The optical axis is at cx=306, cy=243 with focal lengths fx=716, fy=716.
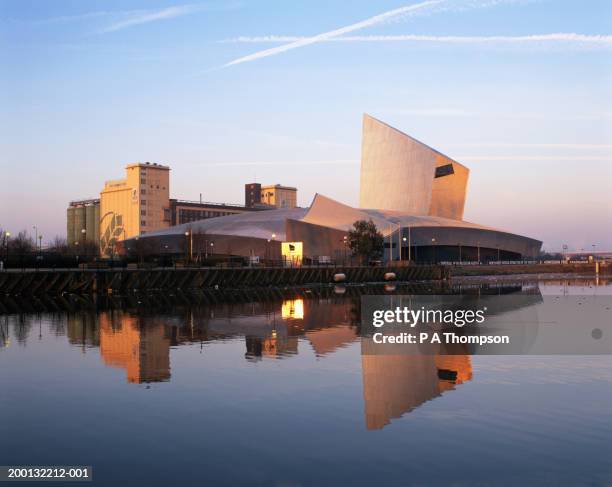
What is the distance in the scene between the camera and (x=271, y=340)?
23.0 m

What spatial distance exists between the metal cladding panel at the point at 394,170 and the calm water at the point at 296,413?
3930 inches

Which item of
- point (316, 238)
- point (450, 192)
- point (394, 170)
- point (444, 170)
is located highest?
point (394, 170)

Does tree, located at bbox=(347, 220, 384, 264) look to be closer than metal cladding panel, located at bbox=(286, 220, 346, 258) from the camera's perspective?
Yes

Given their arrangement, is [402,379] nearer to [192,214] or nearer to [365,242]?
[365,242]

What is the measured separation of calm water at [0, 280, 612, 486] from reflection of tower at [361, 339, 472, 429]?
55 millimetres

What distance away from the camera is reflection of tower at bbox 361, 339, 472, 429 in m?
13.0

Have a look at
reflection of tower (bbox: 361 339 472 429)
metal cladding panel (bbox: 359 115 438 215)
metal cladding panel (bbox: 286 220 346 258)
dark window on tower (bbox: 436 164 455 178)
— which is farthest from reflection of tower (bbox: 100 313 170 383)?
dark window on tower (bbox: 436 164 455 178)

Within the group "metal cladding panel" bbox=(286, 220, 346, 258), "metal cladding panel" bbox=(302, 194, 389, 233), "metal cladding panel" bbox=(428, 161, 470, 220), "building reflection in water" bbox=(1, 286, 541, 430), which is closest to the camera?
"building reflection in water" bbox=(1, 286, 541, 430)

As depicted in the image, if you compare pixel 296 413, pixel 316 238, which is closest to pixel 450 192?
Result: pixel 316 238

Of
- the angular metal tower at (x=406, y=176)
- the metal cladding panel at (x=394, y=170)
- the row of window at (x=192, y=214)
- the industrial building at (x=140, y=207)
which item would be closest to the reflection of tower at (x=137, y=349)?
the metal cladding panel at (x=394, y=170)

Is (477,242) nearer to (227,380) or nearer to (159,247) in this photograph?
(159,247)

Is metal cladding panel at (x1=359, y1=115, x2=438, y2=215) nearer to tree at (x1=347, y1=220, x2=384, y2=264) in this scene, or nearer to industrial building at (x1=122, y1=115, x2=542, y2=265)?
industrial building at (x1=122, y1=115, x2=542, y2=265)

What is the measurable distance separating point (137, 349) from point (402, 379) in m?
8.47

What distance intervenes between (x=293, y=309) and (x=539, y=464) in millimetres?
27128
